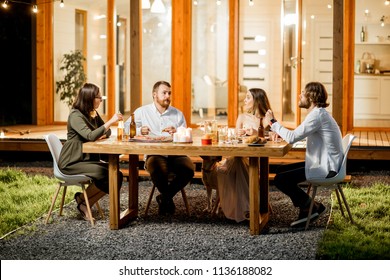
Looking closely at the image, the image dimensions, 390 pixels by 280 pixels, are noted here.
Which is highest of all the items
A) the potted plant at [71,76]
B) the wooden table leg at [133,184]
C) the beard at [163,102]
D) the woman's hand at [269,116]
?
the potted plant at [71,76]

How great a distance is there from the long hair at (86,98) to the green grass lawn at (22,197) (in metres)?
0.99

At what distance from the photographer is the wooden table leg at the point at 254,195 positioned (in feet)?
18.6

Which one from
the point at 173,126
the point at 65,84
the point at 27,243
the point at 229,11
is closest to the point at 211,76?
the point at 229,11

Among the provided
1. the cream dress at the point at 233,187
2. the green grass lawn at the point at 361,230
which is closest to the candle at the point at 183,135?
the cream dress at the point at 233,187

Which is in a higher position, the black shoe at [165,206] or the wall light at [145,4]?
the wall light at [145,4]

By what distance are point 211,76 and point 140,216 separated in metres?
4.90

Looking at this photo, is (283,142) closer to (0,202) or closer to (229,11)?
(0,202)

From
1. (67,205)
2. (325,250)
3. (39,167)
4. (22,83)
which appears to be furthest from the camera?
(22,83)

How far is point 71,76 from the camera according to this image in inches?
459

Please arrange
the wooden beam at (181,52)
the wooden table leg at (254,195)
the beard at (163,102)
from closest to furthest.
Answer: 1. the wooden table leg at (254,195)
2. the beard at (163,102)
3. the wooden beam at (181,52)

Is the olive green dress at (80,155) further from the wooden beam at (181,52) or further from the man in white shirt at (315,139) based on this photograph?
the wooden beam at (181,52)

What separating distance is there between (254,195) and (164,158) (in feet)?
3.85

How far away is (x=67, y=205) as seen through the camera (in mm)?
6895

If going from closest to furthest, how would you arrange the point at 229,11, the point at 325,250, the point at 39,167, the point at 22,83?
the point at 325,250
the point at 39,167
the point at 229,11
the point at 22,83
